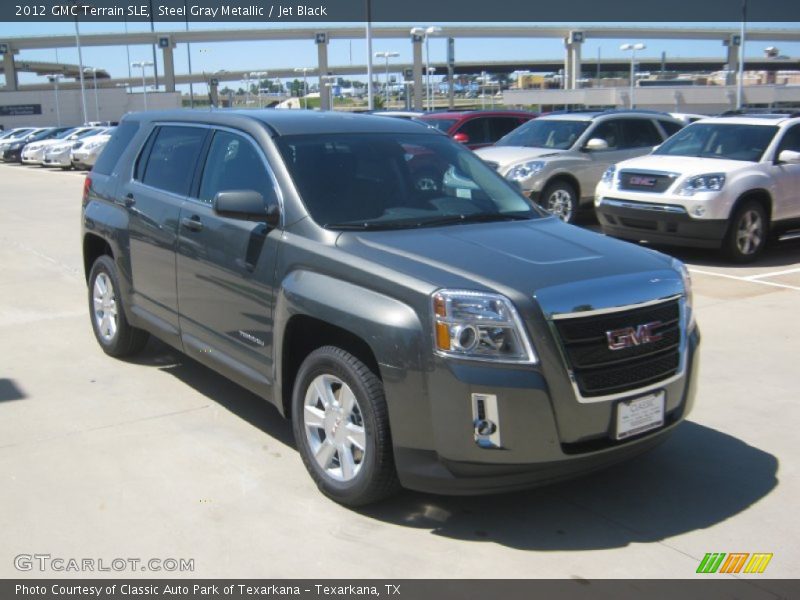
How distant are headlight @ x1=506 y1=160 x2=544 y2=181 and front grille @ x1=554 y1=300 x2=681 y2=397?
8.71 m

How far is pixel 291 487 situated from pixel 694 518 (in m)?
1.98

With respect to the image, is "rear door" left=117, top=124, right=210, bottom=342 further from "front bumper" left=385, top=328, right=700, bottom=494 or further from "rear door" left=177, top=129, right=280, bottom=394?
"front bumper" left=385, top=328, right=700, bottom=494

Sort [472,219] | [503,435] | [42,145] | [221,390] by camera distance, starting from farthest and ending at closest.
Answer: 1. [42,145]
2. [221,390]
3. [472,219]
4. [503,435]

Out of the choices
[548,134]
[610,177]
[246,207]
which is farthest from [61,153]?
[246,207]

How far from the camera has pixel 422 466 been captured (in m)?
3.76

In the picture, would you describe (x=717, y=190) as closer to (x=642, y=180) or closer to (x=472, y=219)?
(x=642, y=180)

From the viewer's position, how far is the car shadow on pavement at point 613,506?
13.1 feet

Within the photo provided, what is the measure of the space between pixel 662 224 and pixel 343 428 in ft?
24.4

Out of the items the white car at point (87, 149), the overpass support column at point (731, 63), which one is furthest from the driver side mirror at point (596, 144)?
the overpass support column at point (731, 63)

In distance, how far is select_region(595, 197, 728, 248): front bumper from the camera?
10336 mm

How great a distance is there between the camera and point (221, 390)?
6020mm
